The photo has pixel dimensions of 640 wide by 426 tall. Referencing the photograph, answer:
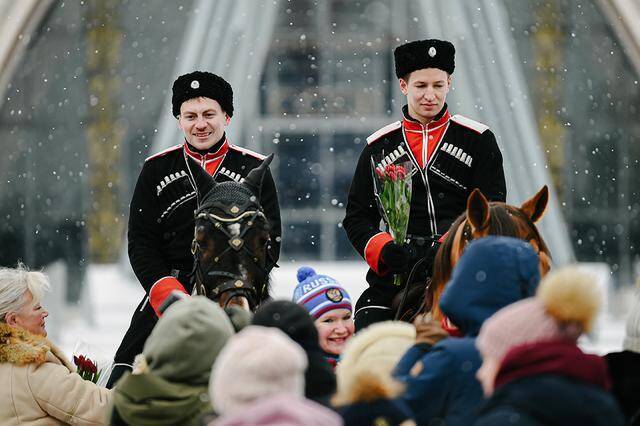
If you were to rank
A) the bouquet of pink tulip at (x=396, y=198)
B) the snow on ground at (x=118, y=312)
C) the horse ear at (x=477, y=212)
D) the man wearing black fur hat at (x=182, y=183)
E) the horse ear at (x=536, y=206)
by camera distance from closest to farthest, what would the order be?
the horse ear at (x=477, y=212), the horse ear at (x=536, y=206), the bouquet of pink tulip at (x=396, y=198), the man wearing black fur hat at (x=182, y=183), the snow on ground at (x=118, y=312)

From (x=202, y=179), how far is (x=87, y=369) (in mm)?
945

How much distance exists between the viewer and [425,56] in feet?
A: 21.1

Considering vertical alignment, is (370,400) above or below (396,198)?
below

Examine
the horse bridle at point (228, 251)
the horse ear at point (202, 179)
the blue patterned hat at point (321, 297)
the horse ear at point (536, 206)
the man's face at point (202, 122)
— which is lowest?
the blue patterned hat at point (321, 297)

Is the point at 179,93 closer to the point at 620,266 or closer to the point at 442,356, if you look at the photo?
the point at 442,356

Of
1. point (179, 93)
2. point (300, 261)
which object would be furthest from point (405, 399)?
point (300, 261)

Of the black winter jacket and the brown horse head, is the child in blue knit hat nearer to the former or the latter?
the black winter jacket

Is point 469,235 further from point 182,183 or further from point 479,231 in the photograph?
point 182,183

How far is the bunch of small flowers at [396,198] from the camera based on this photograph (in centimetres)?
620

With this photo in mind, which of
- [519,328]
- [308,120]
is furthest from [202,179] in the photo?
[308,120]

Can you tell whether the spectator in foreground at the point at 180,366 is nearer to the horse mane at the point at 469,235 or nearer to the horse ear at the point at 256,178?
the horse mane at the point at 469,235

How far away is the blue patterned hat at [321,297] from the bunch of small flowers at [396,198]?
28 centimetres

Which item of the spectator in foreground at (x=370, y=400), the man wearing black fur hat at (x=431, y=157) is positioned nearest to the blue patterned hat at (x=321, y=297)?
the man wearing black fur hat at (x=431, y=157)

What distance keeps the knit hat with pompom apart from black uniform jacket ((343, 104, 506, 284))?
249cm
